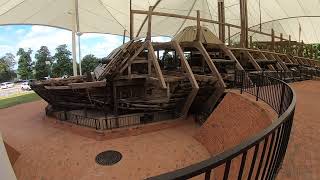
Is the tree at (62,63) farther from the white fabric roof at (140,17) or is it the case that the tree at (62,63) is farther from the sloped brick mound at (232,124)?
the sloped brick mound at (232,124)

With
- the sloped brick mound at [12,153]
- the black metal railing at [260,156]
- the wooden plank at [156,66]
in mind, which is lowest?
the sloped brick mound at [12,153]

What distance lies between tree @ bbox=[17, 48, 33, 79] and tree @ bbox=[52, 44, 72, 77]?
14.0ft

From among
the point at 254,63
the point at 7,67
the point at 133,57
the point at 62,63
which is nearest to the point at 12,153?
the point at 133,57

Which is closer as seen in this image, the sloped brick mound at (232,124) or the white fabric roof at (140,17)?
the sloped brick mound at (232,124)

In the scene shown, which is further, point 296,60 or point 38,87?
point 296,60

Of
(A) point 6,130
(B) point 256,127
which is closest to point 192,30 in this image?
(B) point 256,127

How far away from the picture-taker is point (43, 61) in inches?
1954

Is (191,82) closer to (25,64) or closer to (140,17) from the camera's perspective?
(140,17)

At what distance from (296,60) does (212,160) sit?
25.8 m

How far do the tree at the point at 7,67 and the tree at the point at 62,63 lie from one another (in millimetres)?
12564

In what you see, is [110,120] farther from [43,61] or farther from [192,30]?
[43,61]

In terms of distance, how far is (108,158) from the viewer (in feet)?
37.9

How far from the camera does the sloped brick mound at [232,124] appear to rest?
8.43 meters

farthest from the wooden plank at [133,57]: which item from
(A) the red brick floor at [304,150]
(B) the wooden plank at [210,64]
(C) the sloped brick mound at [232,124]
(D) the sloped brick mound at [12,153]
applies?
(A) the red brick floor at [304,150]
